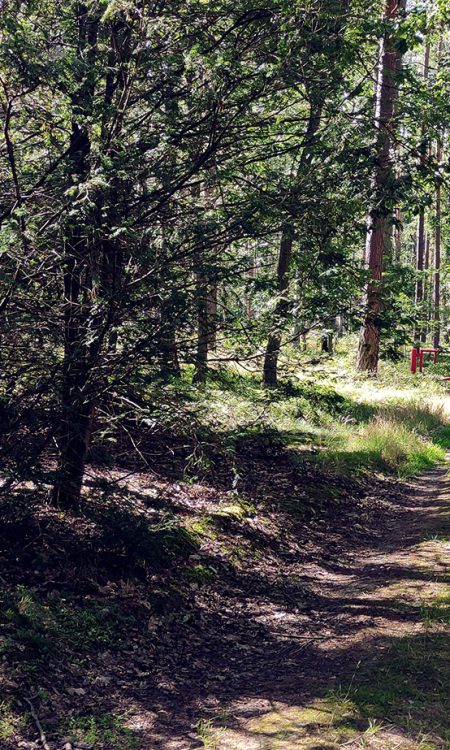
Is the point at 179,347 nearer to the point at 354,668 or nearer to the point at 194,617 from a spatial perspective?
the point at 194,617

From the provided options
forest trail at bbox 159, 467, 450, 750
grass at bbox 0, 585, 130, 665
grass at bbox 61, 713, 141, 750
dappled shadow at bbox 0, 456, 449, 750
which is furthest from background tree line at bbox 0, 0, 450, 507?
forest trail at bbox 159, 467, 450, 750

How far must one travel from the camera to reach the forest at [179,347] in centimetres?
451

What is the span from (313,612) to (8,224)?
13.5 ft

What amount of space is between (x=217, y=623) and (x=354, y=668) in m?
1.47

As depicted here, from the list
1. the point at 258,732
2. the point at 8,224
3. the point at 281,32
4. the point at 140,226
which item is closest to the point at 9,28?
the point at 8,224

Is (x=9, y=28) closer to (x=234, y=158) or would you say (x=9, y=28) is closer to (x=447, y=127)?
(x=234, y=158)

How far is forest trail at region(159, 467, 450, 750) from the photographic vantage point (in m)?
3.87

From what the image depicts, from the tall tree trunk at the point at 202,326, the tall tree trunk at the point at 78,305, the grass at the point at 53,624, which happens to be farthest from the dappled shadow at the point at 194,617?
the tall tree trunk at the point at 202,326

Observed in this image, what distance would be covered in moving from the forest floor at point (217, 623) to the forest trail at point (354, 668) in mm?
15

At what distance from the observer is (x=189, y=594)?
6074 mm

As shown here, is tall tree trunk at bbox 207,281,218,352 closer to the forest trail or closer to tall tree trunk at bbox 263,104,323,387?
tall tree trunk at bbox 263,104,323,387

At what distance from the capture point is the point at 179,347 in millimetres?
5629

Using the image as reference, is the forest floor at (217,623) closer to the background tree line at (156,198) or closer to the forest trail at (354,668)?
the forest trail at (354,668)

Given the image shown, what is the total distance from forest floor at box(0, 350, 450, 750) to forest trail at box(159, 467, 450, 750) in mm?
15
